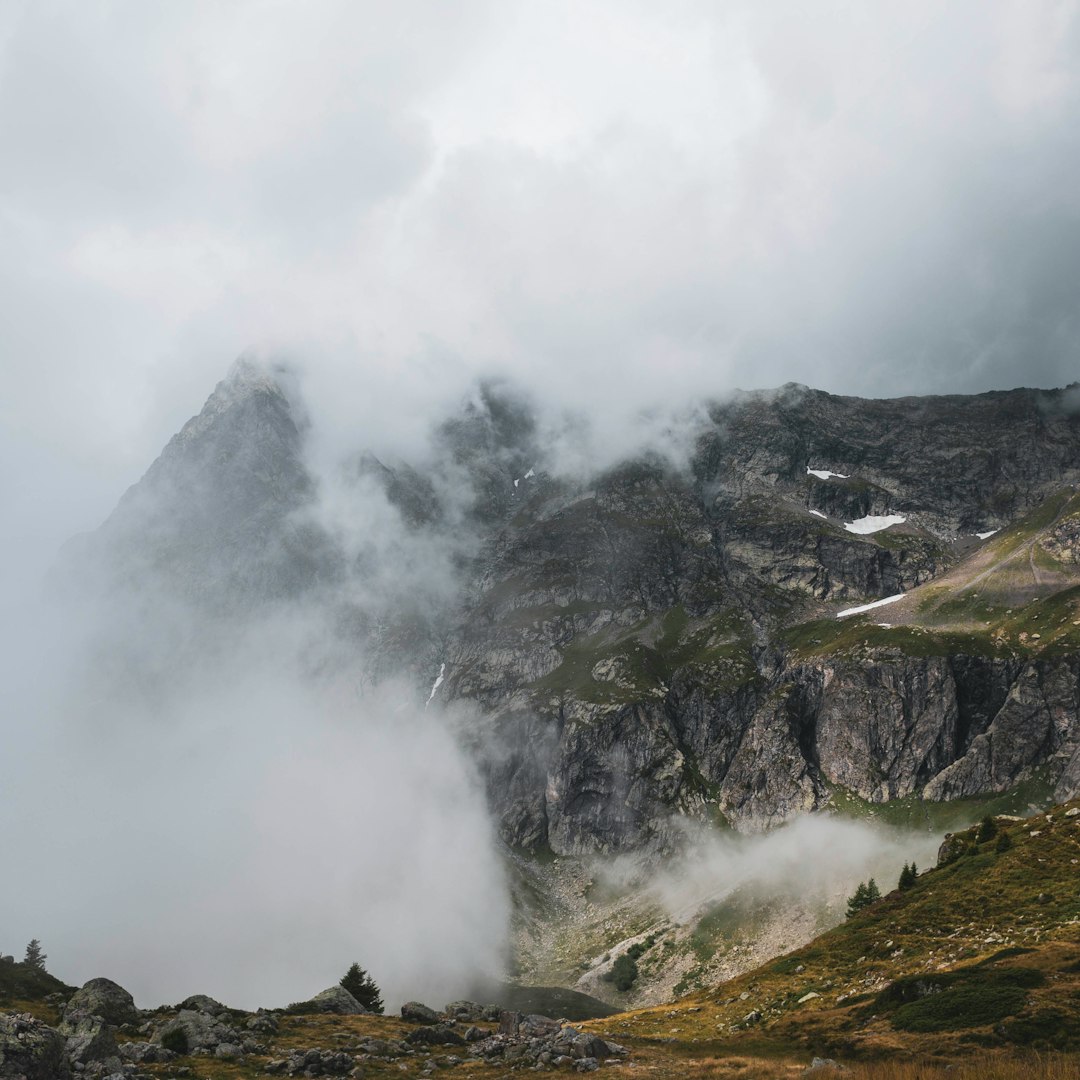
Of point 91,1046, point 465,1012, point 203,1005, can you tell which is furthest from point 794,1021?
point 203,1005

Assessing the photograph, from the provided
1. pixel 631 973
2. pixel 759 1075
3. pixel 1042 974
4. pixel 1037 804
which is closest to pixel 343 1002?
pixel 759 1075

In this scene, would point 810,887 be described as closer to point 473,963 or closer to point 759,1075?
point 473,963

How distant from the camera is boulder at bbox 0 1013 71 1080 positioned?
86.9 ft

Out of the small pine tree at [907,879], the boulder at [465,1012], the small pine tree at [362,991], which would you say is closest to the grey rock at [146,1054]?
the boulder at [465,1012]

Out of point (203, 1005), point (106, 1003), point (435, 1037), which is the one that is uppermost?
point (106, 1003)

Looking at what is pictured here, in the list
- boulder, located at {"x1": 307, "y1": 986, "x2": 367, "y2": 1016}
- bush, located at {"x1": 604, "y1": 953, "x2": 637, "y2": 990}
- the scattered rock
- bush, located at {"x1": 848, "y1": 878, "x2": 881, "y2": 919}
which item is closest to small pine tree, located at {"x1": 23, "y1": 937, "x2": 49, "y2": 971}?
boulder, located at {"x1": 307, "y1": 986, "x2": 367, "y2": 1016}

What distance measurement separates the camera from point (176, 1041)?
41062 mm

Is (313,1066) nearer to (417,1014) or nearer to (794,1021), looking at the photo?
(417,1014)

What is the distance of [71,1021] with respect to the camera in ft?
151

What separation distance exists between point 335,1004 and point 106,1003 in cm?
2221

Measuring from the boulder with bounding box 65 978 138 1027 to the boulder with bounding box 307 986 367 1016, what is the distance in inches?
705

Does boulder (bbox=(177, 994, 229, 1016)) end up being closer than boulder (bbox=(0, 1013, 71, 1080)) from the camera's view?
No

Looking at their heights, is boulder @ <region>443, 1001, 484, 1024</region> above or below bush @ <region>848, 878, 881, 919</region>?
above

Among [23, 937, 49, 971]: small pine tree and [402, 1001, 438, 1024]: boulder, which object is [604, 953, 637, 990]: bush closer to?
[402, 1001, 438, 1024]: boulder
